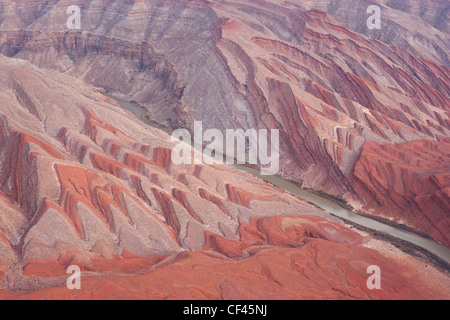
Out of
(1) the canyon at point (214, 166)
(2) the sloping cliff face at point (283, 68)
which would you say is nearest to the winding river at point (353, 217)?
(1) the canyon at point (214, 166)

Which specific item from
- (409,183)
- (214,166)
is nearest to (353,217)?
(409,183)

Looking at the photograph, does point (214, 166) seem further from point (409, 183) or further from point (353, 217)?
point (409, 183)

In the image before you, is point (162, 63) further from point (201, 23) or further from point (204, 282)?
point (204, 282)

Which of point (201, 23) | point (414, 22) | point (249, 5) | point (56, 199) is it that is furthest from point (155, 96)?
point (414, 22)

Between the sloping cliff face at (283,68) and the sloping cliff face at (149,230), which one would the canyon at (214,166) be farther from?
the sloping cliff face at (283,68)

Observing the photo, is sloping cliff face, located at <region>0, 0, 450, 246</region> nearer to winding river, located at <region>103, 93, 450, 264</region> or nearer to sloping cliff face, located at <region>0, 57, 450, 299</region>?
winding river, located at <region>103, 93, 450, 264</region>

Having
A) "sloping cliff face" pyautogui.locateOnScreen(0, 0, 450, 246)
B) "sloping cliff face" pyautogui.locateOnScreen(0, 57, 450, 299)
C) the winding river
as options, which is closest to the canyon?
"sloping cliff face" pyautogui.locateOnScreen(0, 57, 450, 299)
